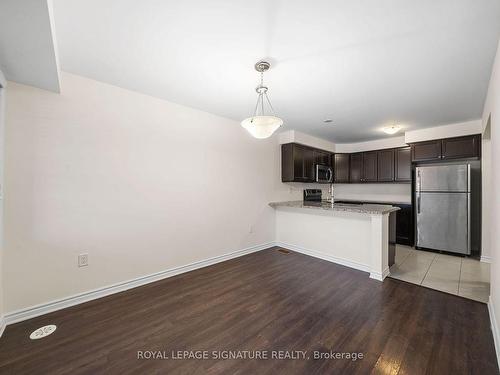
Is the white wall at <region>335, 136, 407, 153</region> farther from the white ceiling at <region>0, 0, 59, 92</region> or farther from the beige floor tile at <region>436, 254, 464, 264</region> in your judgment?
the white ceiling at <region>0, 0, 59, 92</region>

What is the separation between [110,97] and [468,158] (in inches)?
224

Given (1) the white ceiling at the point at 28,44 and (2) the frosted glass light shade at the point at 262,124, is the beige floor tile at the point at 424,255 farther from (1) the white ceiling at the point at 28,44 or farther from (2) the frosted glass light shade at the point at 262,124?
(1) the white ceiling at the point at 28,44

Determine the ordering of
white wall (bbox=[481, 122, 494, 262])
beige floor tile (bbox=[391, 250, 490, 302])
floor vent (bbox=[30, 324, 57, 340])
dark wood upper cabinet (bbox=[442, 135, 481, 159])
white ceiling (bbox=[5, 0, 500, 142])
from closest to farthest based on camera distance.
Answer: white ceiling (bbox=[5, 0, 500, 142]) < floor vent (bbox=[30, 324, 57, 340]) < beige floor tile (bbox=[391, 250, 490, 302]) < white wall (bbox=[481, 122, 494, 262]) < dark wood upper cabinet (bbox=[442, 135, 481, 159])

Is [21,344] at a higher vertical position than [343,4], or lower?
lower

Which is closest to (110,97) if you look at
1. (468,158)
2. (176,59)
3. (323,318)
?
(176,59)

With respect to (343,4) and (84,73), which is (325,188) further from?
(84,73)

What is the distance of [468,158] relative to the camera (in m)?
3.73

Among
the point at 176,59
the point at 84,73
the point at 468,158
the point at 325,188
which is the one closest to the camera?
the point at 176,59

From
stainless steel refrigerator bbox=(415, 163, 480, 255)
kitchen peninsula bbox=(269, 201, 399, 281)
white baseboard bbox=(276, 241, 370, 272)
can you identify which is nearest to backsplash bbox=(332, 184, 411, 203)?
stainless steel refrigerator bbox=(415, 163, 480, 255)

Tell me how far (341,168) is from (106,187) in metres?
5.23

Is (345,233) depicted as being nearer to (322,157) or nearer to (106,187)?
(322,157)

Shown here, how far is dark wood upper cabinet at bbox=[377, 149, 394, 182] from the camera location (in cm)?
478

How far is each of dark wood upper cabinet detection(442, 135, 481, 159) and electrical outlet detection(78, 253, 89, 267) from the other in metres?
5.79

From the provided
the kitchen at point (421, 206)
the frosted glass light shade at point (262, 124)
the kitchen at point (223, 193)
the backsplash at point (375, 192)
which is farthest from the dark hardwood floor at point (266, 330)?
the backsplash at point (375, 192)
